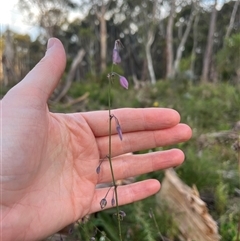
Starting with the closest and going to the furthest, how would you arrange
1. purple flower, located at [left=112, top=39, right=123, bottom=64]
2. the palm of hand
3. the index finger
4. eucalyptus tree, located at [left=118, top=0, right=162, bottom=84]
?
purple flower, located at [left=112, top=39, right=123, bottom=64], the palm of hand, the index finger, eucalyptus tree, located at [left=118, top=0, right=162, bottom=84]

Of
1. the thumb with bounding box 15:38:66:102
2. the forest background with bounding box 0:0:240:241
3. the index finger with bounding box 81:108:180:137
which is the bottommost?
the forest background with bounding box 0:0:240:241

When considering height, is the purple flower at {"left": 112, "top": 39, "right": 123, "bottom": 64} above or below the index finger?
above

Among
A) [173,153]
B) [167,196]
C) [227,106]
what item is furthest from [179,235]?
[227,106]

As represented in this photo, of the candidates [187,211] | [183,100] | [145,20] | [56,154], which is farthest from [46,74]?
[145,20]

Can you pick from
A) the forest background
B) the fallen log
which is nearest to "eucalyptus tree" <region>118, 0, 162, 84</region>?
the forest background

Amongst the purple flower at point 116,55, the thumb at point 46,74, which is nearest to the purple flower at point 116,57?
the purple flower at point 116,55

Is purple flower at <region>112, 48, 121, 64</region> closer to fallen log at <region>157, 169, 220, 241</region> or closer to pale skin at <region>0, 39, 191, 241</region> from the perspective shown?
pale skin at <region>0, 39, 191, 241</region>

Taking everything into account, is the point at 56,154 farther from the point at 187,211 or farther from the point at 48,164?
the point at 187,211

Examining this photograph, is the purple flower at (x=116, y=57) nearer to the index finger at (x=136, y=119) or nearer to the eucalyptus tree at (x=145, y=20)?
the index finger at (x=136, y=119)

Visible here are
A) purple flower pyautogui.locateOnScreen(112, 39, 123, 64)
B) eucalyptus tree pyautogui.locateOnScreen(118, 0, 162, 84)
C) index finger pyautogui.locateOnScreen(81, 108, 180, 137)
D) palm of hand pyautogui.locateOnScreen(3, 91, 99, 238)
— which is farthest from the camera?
eucalyptus tree pyautogui.locateOnScreen(118, 0, 162, 84)
